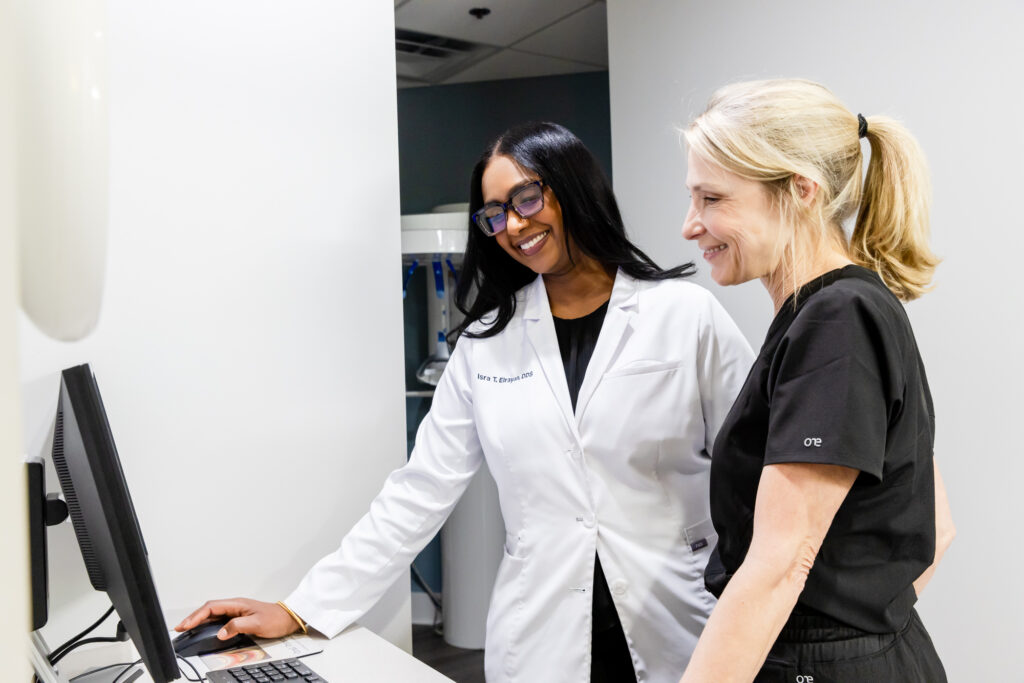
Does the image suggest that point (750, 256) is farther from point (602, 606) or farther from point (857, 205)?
point (602, 606)

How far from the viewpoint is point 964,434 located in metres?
1.84

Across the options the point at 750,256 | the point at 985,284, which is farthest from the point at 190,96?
the point at 985,284

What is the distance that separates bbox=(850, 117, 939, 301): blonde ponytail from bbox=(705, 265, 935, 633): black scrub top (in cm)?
11

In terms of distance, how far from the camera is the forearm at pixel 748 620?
2.80 ft

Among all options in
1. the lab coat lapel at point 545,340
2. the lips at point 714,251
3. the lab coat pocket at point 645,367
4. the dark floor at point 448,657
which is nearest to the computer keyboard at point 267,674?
the lab coat lapel at point 545,340

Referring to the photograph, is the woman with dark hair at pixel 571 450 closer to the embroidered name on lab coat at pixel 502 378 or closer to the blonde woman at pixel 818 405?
the embroidered name on lab coat at pixel 502 378

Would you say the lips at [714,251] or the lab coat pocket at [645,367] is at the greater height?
the lips at [714,251]

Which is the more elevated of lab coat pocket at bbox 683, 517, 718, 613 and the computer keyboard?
lab coat pocket at bbox 683, 517, 718, 613

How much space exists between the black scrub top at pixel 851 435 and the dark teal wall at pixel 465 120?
297cm

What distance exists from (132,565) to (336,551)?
2.66 ft

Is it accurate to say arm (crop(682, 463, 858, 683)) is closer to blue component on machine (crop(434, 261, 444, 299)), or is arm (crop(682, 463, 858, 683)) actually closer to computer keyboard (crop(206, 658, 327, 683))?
computer keyboard (crop(206, 658, 327, 683))

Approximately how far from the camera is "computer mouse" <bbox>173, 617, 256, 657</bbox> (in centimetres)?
132

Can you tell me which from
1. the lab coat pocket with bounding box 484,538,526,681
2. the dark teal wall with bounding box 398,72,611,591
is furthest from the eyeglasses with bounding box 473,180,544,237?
the dark teal wall with bounding box 398,72,611,591

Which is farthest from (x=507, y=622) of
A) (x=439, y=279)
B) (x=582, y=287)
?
(x=439, y=279)
